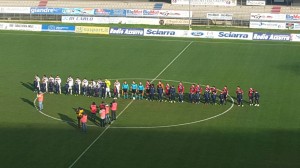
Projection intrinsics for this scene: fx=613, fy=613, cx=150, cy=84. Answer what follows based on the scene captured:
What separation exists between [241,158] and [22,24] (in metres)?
49.5

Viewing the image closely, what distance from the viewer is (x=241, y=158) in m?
35.3

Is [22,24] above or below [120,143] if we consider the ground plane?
above

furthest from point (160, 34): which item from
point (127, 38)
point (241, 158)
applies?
point (241, 158)

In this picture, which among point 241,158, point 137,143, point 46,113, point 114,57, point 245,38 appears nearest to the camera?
point 241,158

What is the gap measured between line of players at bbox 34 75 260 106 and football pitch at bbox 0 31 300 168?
0.68 meters

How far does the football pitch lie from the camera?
35656 mm

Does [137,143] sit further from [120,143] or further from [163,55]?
[163,55]

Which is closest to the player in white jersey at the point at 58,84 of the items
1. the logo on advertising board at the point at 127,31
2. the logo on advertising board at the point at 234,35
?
the logo on advertising board at the point at 127,31

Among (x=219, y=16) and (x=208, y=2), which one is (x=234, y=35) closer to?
(x=219, y=16)

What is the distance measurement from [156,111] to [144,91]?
474cm

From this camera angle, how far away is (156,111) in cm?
4466

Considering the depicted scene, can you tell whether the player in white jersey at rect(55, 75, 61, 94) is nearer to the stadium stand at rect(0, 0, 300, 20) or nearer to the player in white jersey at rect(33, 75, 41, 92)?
the player in white jersey at rect(33, 75, 41, 92)

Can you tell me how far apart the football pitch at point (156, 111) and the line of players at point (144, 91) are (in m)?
0.68

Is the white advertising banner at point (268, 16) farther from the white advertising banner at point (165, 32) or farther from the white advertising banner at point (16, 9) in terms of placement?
the white advertising banner at point (16, 9)
